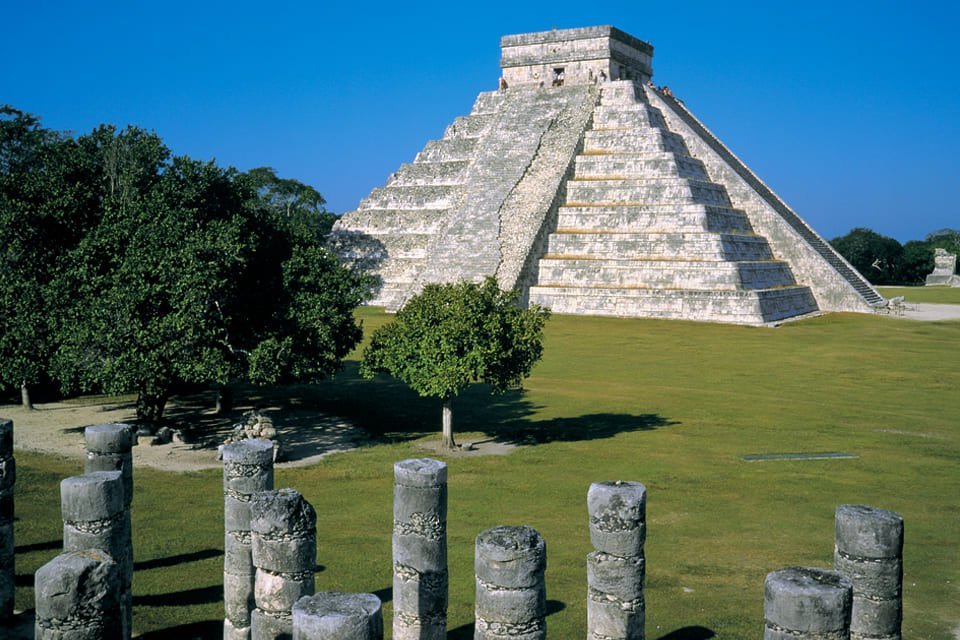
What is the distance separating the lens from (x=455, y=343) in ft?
62.6

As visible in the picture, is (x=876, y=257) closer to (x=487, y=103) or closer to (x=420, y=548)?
(x=487, y=103)

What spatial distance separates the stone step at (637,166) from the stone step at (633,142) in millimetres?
534

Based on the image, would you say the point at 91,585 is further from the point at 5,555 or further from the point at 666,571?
the point at 666,571

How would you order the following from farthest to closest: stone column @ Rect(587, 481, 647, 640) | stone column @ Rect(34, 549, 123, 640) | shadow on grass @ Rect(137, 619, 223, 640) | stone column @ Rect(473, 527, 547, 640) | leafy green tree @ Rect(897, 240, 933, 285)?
leafy green tree @ Rect(897, 240, 933, 285) < shadow on grass @ Rect(137, 619, 223, 640) < stone column @ Rect(587, 481, 647, 640) < stone column @ Rect(473, 527, 547, 640) < stone column @ Rect(34, 549, 123, 640)

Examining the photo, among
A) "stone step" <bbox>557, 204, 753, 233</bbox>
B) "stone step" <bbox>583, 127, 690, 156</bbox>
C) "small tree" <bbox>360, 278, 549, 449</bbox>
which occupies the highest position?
"stone step" <bbox>583, 127, 690, 156</bbox>

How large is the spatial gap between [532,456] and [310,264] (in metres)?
6.77

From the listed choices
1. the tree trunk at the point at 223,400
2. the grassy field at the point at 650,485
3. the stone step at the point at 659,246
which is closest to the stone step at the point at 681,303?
the stone step at the point at 659,246

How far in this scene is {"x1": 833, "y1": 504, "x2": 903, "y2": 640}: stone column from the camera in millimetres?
8586

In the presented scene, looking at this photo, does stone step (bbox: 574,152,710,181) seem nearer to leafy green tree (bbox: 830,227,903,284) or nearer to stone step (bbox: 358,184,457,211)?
stone step (bbox: 358,184,457,211)

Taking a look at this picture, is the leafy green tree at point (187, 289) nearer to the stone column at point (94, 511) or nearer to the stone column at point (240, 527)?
the stone column at point (240, 527)

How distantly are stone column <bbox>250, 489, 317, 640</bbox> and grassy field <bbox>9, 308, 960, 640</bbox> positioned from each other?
6.70 feet

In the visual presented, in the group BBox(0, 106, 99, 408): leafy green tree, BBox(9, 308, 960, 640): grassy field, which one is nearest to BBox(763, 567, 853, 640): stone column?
BBox(9, 308, 960, 640): grassy field

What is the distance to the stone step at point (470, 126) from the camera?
55.8 m

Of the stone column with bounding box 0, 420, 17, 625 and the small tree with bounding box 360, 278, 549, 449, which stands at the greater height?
the small tree with bounding box 360, 278, 549, 449
